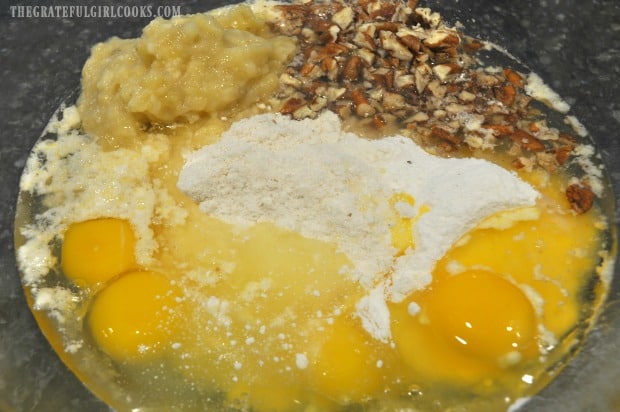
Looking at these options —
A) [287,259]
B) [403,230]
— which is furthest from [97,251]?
[403,230]

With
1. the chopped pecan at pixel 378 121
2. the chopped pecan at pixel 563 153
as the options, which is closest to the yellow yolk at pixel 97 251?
the chopped pecan at pixel 378 121

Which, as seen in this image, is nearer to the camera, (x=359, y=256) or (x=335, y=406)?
(x=335, y=406)

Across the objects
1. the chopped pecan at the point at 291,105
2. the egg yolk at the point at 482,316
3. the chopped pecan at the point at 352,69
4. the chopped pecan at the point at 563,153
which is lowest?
the egg yolk at the point at 482,316

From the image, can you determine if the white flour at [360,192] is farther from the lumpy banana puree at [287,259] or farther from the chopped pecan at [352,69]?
the chopped pecan at [352,69]

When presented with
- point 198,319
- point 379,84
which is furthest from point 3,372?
point 379,84

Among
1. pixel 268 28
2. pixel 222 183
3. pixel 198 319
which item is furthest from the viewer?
pixel 268 28

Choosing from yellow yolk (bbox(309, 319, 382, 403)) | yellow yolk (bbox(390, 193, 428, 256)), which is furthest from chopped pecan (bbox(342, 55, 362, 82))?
yellow yolk (bbox(309, 319, 382, 403))

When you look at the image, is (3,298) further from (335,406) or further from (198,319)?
(335,406)
